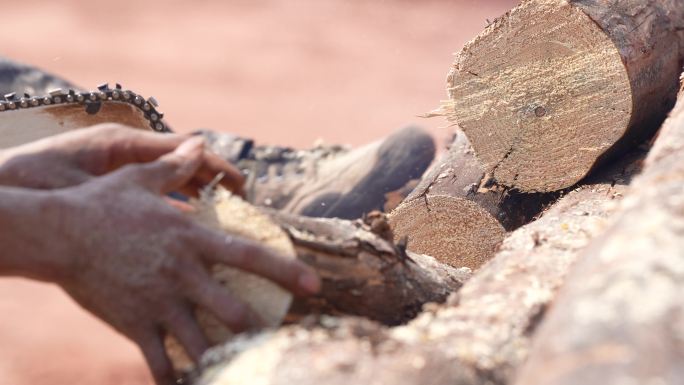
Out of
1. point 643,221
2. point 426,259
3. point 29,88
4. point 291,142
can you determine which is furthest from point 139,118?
point 291,142

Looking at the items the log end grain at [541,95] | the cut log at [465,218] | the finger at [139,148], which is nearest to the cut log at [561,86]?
the log end grain at [541,95]

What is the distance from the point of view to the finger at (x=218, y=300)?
1.55 m

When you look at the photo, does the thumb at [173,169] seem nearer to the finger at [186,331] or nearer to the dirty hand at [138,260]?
the dirty hand at [138,260]

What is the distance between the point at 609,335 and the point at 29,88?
3999mm

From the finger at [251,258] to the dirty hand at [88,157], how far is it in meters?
0.25

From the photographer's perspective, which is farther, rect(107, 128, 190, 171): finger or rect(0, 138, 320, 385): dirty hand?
rect(107, 128, 190, 171): finger

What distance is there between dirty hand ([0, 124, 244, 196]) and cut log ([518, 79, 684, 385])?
0.84 metres

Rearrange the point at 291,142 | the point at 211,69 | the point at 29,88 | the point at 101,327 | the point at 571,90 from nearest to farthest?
the point at 571,90
the point at 101,327
the point at 29,88
the point at 291,142
the point at 211,69

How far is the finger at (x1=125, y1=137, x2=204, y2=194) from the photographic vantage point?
162cm

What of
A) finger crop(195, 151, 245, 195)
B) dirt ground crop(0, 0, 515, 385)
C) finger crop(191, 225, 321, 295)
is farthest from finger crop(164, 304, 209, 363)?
dirt ground crop(0, 0, 515, 385)

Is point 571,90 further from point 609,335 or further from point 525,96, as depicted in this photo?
point 609,335

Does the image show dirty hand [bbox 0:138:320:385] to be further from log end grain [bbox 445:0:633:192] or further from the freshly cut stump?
log end grain [bbox 445:0:633:192]

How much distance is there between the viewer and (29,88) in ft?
14.6

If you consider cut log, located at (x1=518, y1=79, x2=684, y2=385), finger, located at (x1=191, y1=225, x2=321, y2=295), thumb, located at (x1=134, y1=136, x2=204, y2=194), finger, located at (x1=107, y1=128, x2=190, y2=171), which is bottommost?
cut log, located at (x1=518, y1=79, x2=684, y2=385)
